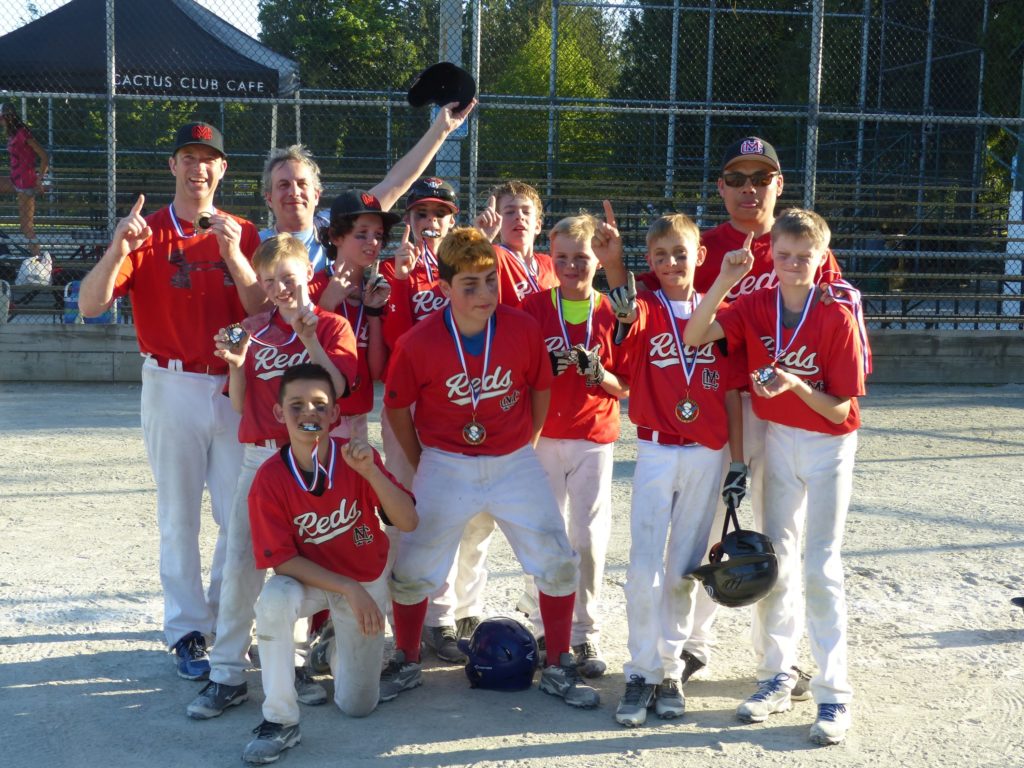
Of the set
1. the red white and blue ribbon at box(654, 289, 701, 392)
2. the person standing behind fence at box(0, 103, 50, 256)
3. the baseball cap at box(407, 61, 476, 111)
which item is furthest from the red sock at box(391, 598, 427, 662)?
the person standing behind fence at box(0, 103, 50, 256)

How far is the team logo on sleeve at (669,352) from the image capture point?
13.9 feet

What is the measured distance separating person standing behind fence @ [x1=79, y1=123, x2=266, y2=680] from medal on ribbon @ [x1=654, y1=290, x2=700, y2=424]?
1.68 m

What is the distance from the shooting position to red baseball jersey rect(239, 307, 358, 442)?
4.28m

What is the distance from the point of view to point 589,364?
4.24 metres

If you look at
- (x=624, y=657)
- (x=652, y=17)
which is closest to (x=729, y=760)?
(x=624, y=657)

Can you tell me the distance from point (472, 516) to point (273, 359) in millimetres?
1019

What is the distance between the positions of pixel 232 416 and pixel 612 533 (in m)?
2.46

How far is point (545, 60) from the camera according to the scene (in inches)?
917

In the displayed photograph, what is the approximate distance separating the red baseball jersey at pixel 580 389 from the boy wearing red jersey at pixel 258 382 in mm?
874

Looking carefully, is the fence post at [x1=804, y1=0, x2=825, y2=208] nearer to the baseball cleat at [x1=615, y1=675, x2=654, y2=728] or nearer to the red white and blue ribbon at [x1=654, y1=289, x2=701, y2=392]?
the red white and blue ribbon at [x1=654, y1=289, x2=701, y2=392]

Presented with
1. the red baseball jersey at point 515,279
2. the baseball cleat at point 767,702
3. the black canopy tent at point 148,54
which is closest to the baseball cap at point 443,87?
the red baseball jersey at point 515,279

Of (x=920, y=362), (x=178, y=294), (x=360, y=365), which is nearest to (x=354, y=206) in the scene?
(x=360, y=365)

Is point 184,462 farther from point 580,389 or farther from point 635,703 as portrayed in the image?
point 635,703

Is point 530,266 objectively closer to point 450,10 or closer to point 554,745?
point 554,745
